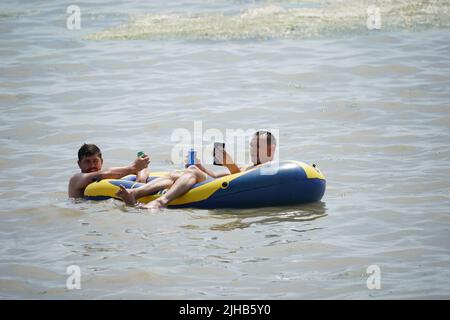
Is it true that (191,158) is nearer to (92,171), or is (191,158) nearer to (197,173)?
(197,173)

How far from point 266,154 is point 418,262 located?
83.2 inches

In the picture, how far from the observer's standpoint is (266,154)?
8.25 metres

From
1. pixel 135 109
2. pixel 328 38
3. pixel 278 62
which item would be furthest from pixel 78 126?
pixel 328 38

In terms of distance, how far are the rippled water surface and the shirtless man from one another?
0.22 meters

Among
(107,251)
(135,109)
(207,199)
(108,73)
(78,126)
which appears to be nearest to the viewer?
(107,251)

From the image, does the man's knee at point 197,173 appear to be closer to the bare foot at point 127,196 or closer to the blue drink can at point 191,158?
the blue drink can at point 191,158

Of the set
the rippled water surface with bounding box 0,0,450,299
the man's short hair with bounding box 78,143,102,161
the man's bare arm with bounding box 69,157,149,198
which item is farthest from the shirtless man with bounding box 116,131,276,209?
the man's short hair with bounding box 78,143,102,161

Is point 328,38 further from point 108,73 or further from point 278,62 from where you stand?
point 108,73

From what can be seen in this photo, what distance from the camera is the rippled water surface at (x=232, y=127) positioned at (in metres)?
6.62

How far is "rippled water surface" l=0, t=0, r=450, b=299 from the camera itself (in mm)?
6617

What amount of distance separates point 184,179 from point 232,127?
367 cm

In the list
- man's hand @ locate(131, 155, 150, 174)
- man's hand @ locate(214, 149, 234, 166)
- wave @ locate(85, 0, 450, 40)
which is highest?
wave @ locate(85, 0, 450, 40)

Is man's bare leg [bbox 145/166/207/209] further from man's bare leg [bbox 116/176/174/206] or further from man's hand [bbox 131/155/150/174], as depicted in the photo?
man's hand [bbox 131/155/150/174]
